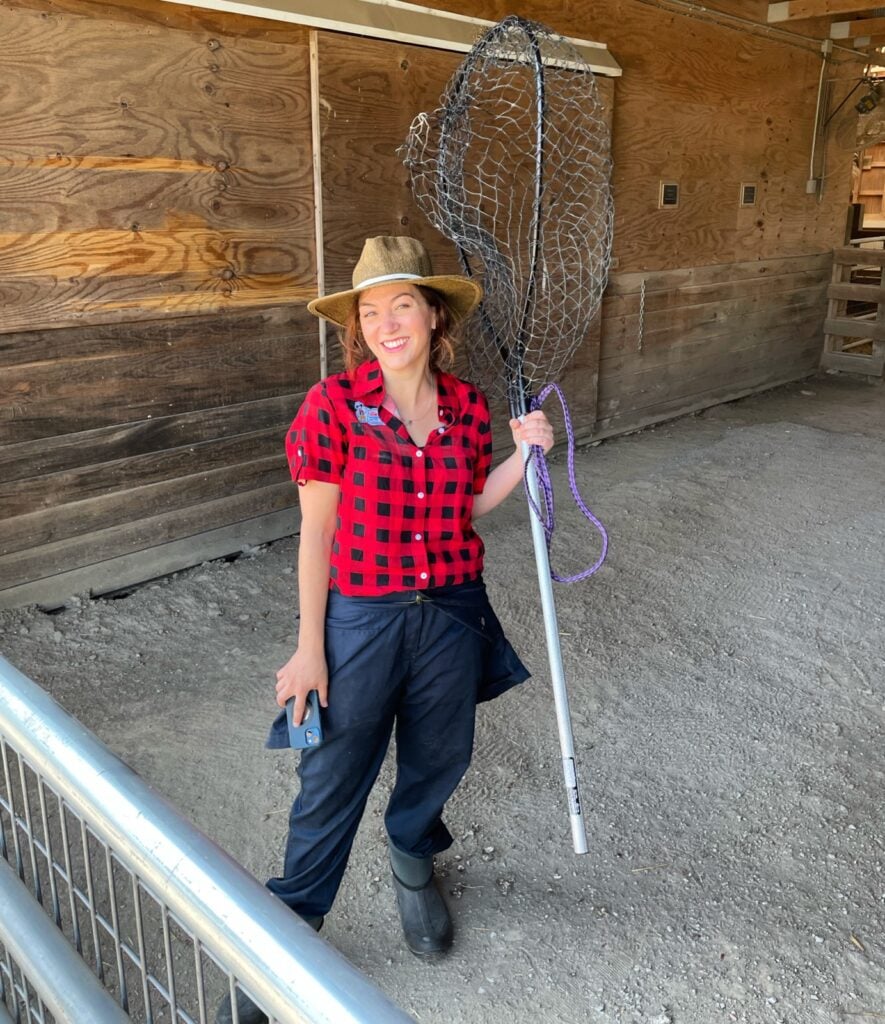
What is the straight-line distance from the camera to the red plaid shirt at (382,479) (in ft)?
5.73

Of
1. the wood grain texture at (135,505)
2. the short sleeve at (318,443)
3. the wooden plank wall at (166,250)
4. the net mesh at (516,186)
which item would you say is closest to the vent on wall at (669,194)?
the net mesh at (516,186)

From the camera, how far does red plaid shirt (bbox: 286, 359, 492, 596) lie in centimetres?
175

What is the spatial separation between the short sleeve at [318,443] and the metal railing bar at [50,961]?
79cm

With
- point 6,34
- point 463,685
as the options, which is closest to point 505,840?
point 463,685

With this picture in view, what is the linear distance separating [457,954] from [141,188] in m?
2.73

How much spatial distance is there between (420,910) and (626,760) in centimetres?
93

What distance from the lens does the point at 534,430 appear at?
75.0 inches

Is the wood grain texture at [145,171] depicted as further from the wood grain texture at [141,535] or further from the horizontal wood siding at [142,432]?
the wood grain texture at [141,535]

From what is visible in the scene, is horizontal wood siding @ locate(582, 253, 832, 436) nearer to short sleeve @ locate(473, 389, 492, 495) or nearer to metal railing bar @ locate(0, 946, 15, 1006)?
short sleeve @ locate(473, 389, 492, 495)

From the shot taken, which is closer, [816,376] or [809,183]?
[809,183]

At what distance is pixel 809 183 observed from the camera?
7469 millimetres

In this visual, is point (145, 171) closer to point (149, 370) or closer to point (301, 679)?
point (149, 370)

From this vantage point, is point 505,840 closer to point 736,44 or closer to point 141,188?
point 141,188

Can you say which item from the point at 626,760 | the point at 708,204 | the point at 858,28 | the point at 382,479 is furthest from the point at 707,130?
the point at 382,479
